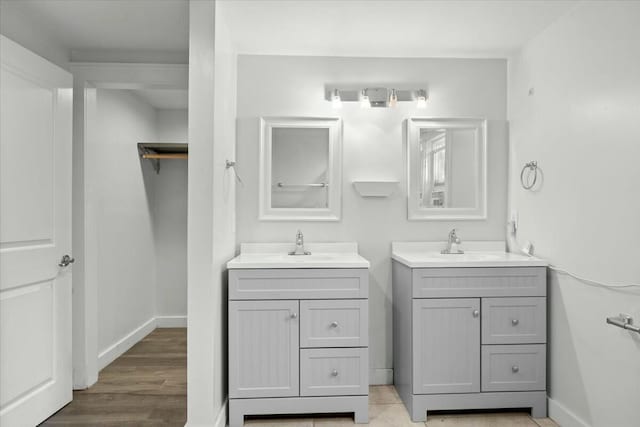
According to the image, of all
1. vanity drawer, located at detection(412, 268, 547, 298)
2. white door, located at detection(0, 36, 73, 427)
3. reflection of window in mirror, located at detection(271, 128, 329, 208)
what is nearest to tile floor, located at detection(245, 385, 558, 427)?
vanity drawer, located at detection(412, 268, 547, 298)

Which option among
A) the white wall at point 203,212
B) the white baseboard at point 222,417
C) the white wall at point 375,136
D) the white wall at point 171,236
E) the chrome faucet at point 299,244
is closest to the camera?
the white wall at point 203,212

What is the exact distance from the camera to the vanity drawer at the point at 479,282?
8.18 feet

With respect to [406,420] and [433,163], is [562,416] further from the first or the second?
[433,163]

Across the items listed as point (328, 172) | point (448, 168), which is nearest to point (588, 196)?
point (448, 168)

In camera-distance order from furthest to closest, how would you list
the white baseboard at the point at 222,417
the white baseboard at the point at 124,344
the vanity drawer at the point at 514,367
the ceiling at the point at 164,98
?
1. the ceiling at the point at 164,98
2. the white baseboard at the point at 124,344
3. the vanity drawer at the point at 514,367
4. the white baseboard at the point at 222,417

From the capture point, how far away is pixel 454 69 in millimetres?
3055

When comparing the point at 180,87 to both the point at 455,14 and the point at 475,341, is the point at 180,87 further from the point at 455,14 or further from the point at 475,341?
the point at 475,341

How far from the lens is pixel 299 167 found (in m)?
3.01

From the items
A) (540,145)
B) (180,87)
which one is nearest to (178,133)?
(180,87)

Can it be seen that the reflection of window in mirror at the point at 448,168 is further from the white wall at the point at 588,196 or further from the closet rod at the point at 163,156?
the closet rod at the point at 163,156

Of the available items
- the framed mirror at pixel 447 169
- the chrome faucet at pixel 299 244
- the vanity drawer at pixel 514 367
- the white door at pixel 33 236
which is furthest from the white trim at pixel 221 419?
the framed mirror at pixel 447 169

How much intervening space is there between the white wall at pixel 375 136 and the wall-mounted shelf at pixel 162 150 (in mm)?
1285

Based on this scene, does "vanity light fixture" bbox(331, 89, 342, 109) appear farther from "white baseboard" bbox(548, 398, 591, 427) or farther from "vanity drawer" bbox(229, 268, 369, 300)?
"white baseboard" bbox(548, 398, 591, 427)

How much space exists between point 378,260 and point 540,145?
1.29 metres
